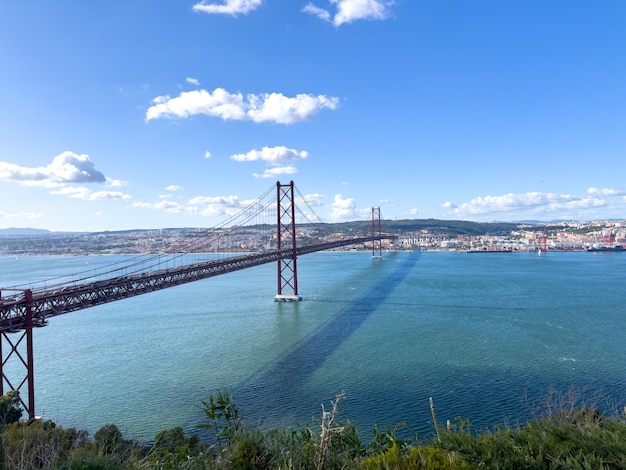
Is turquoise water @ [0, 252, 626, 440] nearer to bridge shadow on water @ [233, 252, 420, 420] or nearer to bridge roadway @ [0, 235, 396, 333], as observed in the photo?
bridge shadow on water @ [233, 252, 420, 420]

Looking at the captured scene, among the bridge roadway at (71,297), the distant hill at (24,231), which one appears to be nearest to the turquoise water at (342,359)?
the bridge roadway at (71,297)

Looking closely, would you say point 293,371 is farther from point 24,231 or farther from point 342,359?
point 24,231

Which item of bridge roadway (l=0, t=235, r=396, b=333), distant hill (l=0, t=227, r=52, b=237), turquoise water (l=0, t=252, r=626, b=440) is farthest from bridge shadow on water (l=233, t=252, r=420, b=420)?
distant hill (l=0, t=227, r=52, b=237)

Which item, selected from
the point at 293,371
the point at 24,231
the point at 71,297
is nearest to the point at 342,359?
the point at 293,371

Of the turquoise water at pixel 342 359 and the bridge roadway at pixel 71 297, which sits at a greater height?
the bridge roadway at pixel 71 297

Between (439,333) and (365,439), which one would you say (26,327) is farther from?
(439,333)

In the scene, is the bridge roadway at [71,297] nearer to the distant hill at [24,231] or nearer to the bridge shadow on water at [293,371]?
the bridge shadow on water at [293,371]
